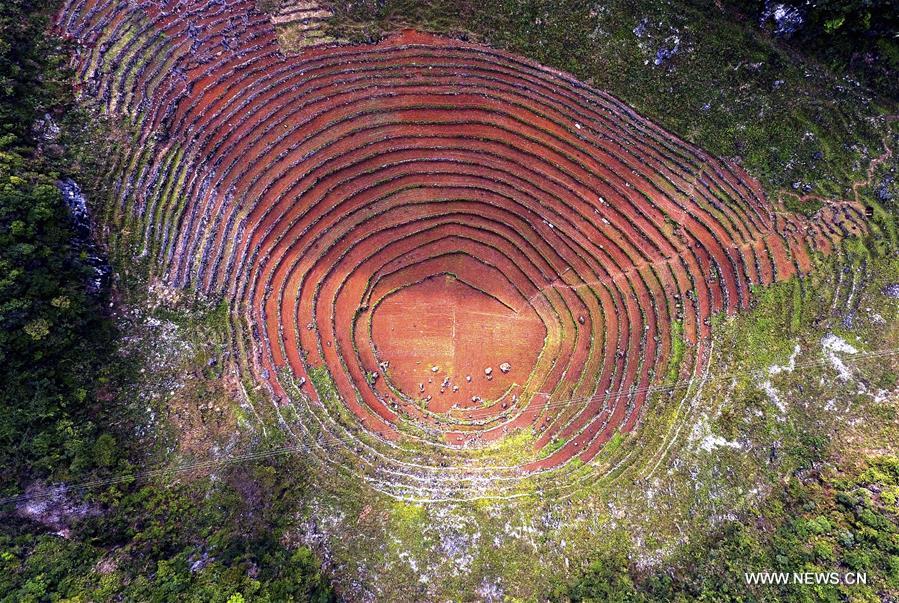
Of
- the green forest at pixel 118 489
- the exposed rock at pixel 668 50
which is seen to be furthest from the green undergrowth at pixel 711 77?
the green forest at pixel 118 489

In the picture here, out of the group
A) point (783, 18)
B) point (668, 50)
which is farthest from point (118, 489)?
point (783, 18)

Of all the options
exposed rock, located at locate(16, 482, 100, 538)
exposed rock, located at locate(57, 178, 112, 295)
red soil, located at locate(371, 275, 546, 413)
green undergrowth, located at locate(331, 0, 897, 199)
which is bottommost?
exposed rock, located at locate(16, 482, 100, 538)

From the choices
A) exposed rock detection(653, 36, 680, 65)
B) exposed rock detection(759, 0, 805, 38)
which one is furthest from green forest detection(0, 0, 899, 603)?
exposed rock detection(653, 36, 680, 65)

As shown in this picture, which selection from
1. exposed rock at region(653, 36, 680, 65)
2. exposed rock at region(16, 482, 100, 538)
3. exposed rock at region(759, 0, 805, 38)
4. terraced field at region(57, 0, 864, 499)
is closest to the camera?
exposed rock at region(16, 482, 100, 538)

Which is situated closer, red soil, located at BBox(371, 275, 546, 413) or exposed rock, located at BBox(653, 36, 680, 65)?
exposed rock, located at BBox(653, 36, 680, 65)

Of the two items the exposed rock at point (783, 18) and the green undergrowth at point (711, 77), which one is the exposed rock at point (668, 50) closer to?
the green undergrowth at point (711, 77)

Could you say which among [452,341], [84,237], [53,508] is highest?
[84,237]

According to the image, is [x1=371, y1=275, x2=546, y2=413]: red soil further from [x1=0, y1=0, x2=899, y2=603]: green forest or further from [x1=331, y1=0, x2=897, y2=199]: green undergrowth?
[x1=331, y1=0, x2=897, y2=199]: green undergrowth

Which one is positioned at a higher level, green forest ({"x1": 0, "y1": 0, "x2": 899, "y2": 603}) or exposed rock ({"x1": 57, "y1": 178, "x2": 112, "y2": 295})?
exposed rock ({"x1": 57, "y1": 178, "x2": 112, "y2": 295})

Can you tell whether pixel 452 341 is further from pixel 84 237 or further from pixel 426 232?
pixel 84 237
